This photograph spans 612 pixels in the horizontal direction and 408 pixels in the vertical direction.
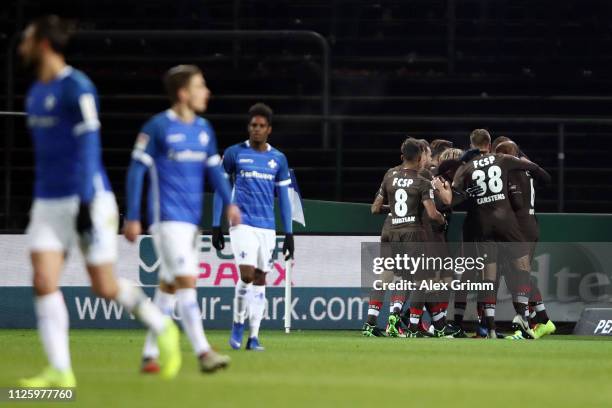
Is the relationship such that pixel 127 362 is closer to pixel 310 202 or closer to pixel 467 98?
pixel 310 202

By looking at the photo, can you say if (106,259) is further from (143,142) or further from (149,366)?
(143,142)

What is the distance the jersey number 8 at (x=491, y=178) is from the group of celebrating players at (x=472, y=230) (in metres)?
0.01

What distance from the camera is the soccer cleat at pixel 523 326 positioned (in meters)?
16.5

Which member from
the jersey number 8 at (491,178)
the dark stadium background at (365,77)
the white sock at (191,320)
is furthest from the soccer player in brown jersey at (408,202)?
the white sock at (191,320)

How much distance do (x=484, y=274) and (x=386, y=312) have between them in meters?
1.63

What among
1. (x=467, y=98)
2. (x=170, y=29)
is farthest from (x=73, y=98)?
(x=170, y=29)

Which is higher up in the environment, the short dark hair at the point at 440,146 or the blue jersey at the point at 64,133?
the blue jersey at the point at 64,133

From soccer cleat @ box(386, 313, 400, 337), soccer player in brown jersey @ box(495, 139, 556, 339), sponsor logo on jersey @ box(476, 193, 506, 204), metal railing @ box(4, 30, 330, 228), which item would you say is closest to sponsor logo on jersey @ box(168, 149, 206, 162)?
soccer cleat @ box(386, 313, 400, 337)

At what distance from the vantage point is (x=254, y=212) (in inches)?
509

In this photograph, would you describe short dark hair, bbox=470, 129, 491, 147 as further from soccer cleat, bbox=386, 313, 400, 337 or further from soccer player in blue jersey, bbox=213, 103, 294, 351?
soccer player in blue jersey, bbox=213, 103, 294, 351

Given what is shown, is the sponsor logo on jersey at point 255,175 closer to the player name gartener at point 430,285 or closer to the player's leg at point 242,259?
the player's leg at point 242,259

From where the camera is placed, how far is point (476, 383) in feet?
29.1

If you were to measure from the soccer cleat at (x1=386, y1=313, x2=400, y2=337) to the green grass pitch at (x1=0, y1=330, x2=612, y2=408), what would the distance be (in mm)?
1254

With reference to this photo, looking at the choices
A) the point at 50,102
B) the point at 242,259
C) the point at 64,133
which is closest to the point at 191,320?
the point at 64,133
